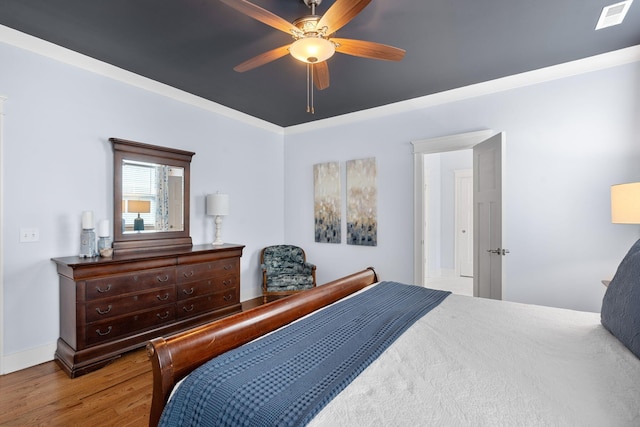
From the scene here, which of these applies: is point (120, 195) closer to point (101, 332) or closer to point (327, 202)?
point (101, 332)

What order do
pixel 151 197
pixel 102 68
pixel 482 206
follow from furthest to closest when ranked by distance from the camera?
pixel 151 197, pixel 482 206, pixel 102 68

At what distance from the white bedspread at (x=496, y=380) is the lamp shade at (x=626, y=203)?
1.17 metres

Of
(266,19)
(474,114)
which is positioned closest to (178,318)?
(266,19)

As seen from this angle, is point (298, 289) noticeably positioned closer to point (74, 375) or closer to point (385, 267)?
point (385, 267)

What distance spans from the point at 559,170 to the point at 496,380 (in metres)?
2.77

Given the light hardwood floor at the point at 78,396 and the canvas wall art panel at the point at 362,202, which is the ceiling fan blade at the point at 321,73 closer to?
the canvas wall art panel at the point at 362,202

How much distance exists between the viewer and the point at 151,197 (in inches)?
131

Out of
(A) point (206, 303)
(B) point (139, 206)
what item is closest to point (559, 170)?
(A) point (206, 303)

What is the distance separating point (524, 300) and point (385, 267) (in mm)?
1546

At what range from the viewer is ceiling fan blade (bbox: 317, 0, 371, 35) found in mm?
1620

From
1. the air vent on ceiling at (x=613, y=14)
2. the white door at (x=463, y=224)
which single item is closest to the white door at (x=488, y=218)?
the air vent on ceiling at (x=613, y=14)

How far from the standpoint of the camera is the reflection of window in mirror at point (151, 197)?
315 centimetres

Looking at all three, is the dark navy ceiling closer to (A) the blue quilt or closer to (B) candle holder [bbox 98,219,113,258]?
(B) candle holder [bbox 98,219,113,258]

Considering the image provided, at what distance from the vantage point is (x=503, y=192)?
2.83 meters
